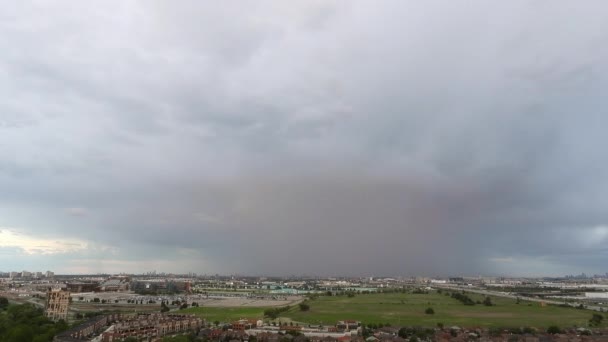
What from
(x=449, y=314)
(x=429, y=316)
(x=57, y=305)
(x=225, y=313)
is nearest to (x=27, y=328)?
Result: (x=57, y=305)

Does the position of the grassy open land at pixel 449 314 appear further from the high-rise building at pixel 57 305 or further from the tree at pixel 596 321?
the high-rise building at pixel 57 305

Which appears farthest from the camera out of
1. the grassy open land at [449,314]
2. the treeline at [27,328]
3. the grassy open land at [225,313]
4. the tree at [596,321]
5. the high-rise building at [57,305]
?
the high-rise building at [57,305]

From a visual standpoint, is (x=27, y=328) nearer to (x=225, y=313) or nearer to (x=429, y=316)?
(x=225, y=313)

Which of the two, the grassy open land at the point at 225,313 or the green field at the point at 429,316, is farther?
the grassy open land at the point at 225,313

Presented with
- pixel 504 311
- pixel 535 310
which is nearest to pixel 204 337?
pixel 504 311

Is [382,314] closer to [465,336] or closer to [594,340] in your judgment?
[465,336]

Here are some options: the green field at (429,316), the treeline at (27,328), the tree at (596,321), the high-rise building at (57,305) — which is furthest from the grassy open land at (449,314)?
the high-rise building at (57,305)

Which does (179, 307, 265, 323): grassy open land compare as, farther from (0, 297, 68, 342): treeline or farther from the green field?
(0, 297, 68, 342): treeline
